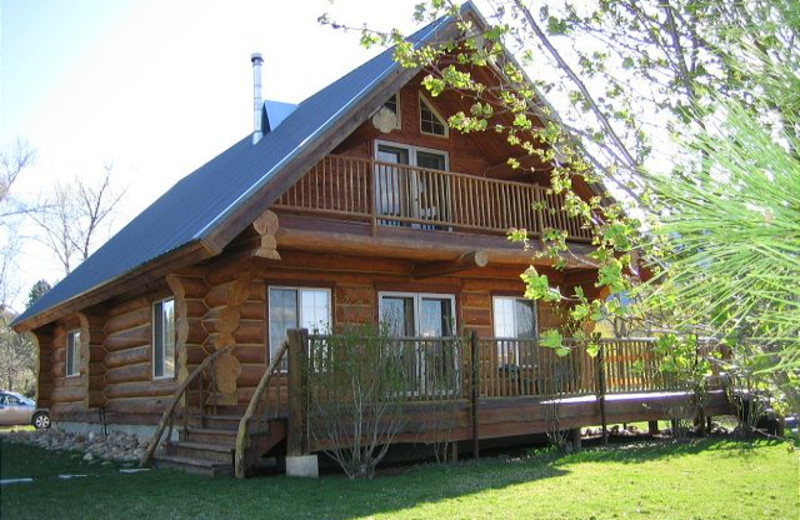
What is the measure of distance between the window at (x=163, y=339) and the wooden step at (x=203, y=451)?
2.59 metres

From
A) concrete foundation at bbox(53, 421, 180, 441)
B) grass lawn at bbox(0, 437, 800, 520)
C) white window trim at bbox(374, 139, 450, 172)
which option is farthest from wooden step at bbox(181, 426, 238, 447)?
white window trim at bbox(374, 139, 450, 172)

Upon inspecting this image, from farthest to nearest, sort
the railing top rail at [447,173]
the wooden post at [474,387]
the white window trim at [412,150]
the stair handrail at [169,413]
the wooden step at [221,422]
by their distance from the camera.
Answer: the white window trim at [412,150]
the railing top rail at [447,173]
the wooden post at [474,387]
the stair handrail at [169,413]
the wooden step at [221,422]

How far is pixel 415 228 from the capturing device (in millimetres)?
14008

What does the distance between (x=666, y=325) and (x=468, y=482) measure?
4433mm

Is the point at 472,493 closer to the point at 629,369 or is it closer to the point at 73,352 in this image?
the point at 629,369

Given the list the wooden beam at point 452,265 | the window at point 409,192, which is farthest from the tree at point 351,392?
the wooden beam at point 452,265

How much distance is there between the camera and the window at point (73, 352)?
65.7 feet

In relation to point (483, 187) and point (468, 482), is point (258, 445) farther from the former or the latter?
point (483, 187)

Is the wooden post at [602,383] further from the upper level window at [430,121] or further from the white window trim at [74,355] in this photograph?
the white window trim at [74,355]

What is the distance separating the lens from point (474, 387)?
39.1 feet

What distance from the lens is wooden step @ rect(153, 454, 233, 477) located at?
10172 millimetres

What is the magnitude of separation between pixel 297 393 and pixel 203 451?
6.43 feet

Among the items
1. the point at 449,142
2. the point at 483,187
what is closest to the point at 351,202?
the point at 483,187

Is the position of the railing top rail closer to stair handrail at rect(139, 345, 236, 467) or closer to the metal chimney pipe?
stair handrail at rect(139, 345, 236, 467)
